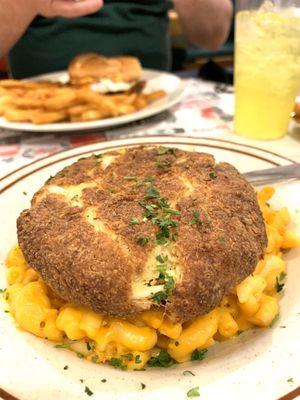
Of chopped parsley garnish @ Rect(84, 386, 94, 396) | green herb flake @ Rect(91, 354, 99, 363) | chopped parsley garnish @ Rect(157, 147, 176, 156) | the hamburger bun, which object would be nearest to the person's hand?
the hamburger bun

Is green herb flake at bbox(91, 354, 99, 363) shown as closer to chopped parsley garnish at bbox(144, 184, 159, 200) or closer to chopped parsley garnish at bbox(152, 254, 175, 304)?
chopped parsley garnish at bbox(152, 254, 175, 304)

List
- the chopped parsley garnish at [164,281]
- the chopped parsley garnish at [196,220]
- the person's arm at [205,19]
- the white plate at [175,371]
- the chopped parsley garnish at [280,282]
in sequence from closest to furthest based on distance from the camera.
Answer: the white plate at [175,371] < the chopped parsley garnish at [164,281] < the chopped parsley garnish at [196,220] < the chopped parsley garnish at [280,282] < the person's arm at [205,19]

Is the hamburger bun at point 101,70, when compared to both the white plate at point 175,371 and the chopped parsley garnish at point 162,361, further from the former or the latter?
the chopped parsley garnish at point 162,361

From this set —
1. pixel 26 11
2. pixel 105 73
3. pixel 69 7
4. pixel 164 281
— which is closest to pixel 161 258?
pixel 164 281

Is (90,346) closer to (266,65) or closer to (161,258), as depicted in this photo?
(161,258)

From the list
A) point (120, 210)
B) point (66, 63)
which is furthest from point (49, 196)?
point (66, 63)

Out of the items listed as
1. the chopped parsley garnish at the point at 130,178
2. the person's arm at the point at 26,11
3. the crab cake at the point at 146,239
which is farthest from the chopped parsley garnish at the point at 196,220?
the person's arm at the point at 26,11

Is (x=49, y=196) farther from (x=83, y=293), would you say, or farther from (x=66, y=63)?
(x=66, y=63)
